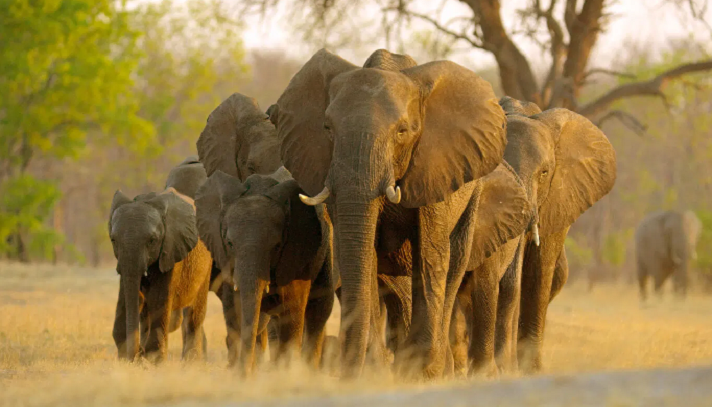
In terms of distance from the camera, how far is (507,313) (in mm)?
9031

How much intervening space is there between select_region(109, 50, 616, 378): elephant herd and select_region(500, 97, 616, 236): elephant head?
0.05 ft

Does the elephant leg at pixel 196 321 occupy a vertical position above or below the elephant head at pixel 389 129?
below

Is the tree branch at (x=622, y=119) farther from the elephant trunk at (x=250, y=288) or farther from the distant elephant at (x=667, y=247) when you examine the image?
the distant elephant at (x=667, y=247)

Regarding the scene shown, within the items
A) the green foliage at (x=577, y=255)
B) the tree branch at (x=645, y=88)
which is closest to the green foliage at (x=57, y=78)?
the green foliage at (x=577, y=255)

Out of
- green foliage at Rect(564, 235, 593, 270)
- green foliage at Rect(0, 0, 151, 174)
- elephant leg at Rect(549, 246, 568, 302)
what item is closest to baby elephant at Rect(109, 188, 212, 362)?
elephant leg at Rect(549, 246, 568, 302)

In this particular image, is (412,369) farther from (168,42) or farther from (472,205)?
(168,42)

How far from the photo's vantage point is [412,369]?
282 inches

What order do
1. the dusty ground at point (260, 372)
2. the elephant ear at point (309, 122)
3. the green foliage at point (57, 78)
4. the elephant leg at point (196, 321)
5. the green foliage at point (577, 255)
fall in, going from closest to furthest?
the dusty ground at point (260, 372) → the elephant ear at point (309, 122) → the elephant leg at point (196, 321) → the green foliage at point (57, 78) → the green foliage at point (577, 255)

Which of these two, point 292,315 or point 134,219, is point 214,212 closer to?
point 292,315

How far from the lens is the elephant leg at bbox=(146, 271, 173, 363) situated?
33.0 feet

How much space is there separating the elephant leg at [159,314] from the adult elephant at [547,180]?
3234 millimetres

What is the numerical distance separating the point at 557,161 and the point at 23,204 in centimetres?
1979

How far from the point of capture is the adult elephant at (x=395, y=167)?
22.1 feet

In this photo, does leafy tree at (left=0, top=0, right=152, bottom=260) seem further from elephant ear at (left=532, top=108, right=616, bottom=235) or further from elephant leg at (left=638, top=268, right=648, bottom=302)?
elephant ear at (left=532, top=108, right=616, bottom=235)
